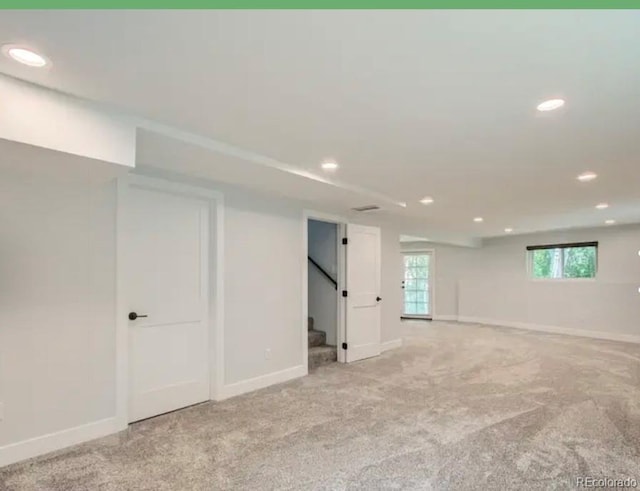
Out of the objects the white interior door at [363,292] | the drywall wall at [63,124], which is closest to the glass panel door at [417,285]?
the white interior door at [363,292]

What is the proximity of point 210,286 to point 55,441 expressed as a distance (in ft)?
5.56

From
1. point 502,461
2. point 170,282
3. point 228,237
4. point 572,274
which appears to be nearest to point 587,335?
point 572,274

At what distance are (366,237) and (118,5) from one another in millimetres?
4804

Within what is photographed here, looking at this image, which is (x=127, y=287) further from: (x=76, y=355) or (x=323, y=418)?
(x=323, y=418)

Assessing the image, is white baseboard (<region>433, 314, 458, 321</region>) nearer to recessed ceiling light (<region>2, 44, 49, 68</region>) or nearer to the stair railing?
the stair railing

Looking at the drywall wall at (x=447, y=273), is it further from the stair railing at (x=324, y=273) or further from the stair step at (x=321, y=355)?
the stair step at (x=321, y=355)

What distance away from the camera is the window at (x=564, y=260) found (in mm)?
7992

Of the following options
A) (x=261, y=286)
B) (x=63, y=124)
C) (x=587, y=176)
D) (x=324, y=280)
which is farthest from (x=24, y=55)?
(x=324, y=280)

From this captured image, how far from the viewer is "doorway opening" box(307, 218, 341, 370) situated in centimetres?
576

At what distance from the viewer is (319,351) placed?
5.47 metres

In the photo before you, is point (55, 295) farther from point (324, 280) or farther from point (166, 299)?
point (324, 280)

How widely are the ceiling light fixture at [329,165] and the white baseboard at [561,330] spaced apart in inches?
285

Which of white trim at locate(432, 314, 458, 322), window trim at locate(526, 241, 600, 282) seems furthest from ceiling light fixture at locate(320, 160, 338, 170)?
white trim at locate(432, 314, 458, 322)

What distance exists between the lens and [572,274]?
8258mm
